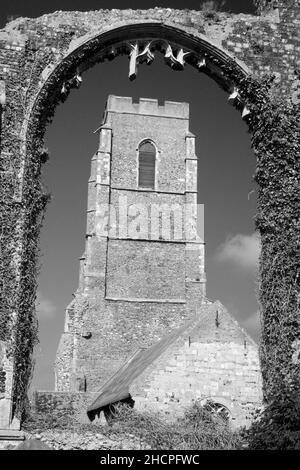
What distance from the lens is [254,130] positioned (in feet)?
31.8

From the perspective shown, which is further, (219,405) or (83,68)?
(219,405)

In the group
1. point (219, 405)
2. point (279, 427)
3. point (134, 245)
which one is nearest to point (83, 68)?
point (279, 427)

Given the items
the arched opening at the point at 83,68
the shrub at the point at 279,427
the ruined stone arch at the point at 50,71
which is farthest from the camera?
the arched opening at the point at 83,68

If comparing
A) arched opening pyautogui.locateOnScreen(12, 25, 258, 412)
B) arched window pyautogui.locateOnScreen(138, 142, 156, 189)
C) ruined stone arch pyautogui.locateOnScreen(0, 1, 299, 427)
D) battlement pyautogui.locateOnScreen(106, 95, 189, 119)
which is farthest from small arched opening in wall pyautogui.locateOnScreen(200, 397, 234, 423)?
battlement pyautogui.locateOnScreen(106, 95, 189, 119)

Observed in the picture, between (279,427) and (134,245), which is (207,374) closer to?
(279,427)

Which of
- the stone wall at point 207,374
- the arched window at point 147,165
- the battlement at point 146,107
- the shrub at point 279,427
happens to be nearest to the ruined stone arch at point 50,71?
the shrub at point 279,427

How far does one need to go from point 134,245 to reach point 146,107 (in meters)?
7.66

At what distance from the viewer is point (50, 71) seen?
926cm

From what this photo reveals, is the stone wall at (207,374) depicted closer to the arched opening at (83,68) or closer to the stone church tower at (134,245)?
the arched opening at (83,68)

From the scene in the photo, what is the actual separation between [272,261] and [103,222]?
2116 cm

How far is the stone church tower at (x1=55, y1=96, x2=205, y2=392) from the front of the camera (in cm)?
2719

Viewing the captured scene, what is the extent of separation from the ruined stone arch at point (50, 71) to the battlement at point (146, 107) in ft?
74.7

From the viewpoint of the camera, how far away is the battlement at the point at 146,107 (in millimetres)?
32594
